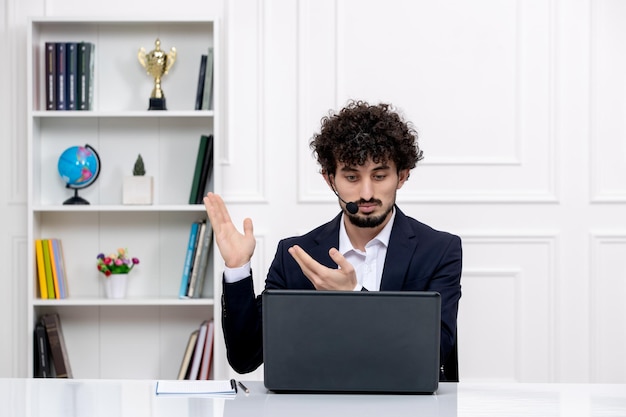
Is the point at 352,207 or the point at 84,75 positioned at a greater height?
the point at 84,75

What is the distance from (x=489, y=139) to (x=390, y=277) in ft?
5.08

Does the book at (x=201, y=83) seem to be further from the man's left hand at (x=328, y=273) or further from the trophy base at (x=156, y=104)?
the man's left hand at (x=328, y=273)

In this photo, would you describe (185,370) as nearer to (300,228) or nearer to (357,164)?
(300,228)

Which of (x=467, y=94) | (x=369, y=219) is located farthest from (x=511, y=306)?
(x=369, y=219)

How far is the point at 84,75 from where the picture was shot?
3457mm

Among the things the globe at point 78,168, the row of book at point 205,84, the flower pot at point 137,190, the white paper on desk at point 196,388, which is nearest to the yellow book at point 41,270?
the globe at point 78,168

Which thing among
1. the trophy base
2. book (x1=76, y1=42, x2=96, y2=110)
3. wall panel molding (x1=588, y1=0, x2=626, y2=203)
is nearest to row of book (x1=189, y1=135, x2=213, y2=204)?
the trophy base

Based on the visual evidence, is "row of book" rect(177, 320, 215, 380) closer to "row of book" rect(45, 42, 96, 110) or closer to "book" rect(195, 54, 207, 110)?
"book" rect(195, 54, 207, 110)

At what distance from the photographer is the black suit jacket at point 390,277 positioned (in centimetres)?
205

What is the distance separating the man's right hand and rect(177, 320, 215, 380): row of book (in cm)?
158

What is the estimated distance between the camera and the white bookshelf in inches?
141

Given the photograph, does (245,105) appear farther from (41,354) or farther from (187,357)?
(41,354)

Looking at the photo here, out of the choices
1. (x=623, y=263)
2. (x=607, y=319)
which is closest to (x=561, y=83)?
(x=623, y=263)

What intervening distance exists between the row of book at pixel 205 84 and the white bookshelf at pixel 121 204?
0.37 ft
